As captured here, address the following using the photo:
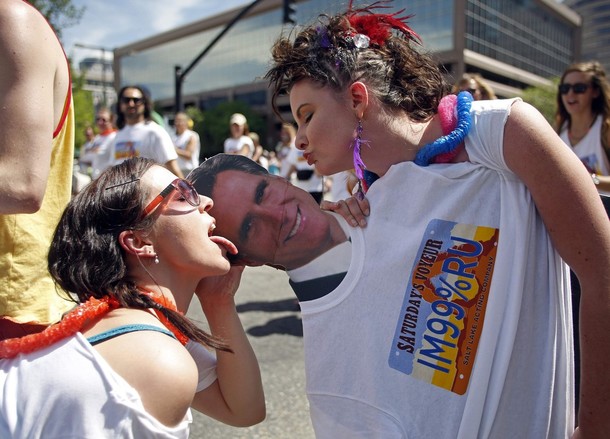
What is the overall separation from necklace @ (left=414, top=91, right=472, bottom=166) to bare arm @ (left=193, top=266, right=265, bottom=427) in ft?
2.01

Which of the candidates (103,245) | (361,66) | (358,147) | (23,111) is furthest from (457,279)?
(23,111)

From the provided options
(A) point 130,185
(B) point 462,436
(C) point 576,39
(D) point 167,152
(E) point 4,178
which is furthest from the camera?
(C) point 576,39

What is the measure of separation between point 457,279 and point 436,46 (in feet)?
170

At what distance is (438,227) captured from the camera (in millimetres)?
1178

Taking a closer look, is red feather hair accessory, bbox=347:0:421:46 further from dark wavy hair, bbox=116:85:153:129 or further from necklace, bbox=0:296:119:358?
dark wavy hair, bbox=116:85:153:129

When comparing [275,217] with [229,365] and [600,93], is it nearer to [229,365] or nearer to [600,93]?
[229,365]

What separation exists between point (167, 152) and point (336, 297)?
13.3ft

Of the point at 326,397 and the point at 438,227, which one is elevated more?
the point at 438,227

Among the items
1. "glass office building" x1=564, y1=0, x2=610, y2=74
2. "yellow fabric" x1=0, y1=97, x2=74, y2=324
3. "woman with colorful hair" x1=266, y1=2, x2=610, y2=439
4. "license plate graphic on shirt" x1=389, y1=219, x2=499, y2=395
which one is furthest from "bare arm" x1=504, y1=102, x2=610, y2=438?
"glass office building" x1=564, y1=0, x2=610, y2=74

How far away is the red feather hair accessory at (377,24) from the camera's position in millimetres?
1312

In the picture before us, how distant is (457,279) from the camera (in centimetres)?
116

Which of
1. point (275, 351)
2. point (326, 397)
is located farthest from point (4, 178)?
point (275, 351)

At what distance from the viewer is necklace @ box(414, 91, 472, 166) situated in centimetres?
119

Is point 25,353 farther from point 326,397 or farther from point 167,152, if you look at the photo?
point 167,152
